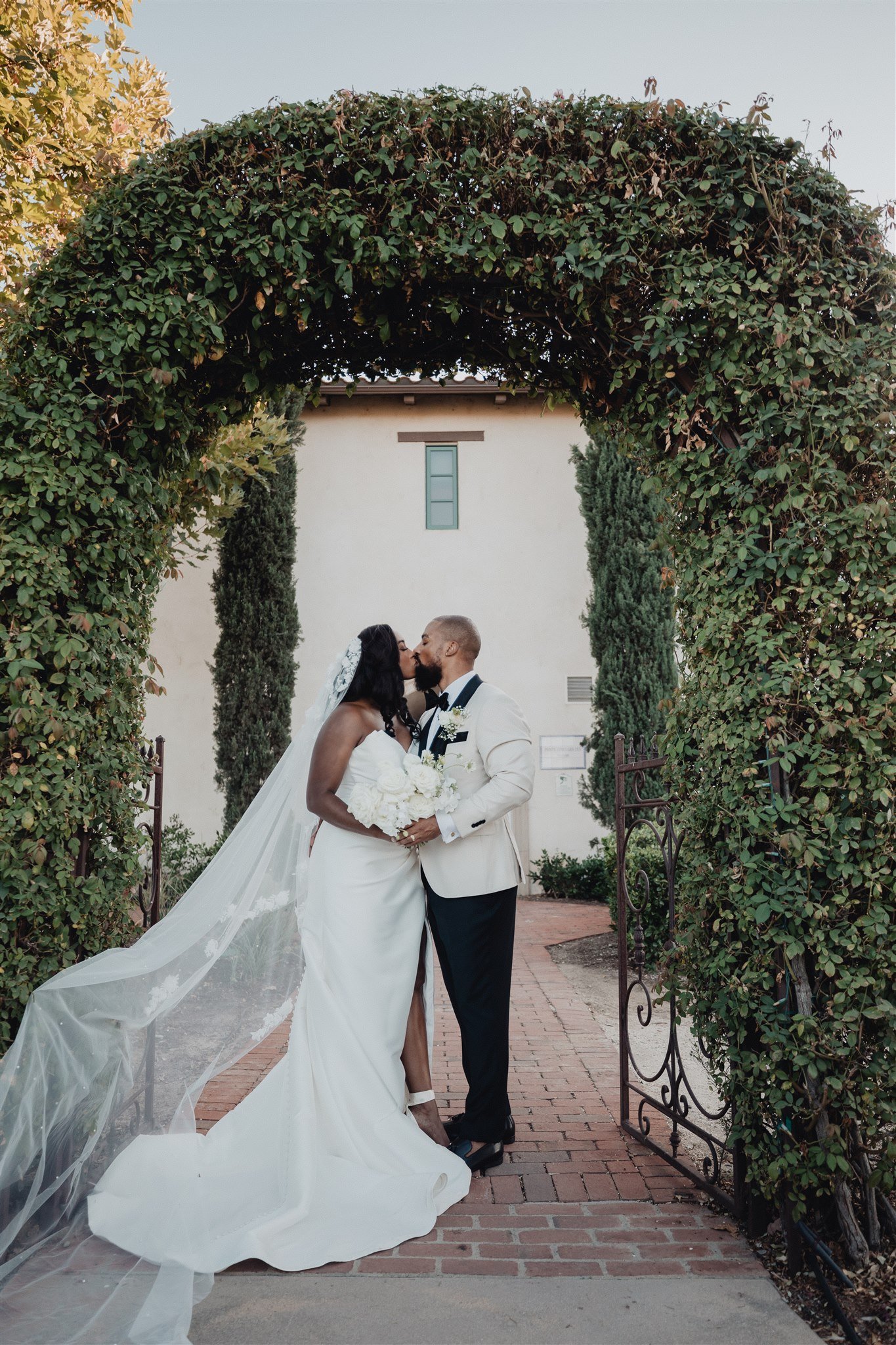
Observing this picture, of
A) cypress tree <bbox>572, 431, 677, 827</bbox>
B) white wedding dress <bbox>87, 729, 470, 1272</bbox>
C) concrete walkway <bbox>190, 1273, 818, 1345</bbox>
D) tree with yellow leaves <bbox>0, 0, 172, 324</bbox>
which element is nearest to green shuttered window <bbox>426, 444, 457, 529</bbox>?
cypress tree <bbox>572, 431, 677, 827</bbox>

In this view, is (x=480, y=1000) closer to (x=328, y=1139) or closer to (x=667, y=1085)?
(x=328, y=1139)

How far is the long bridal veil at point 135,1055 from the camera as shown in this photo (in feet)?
9.55

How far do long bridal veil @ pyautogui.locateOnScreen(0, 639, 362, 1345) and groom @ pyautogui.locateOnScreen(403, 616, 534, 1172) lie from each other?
2.10 feet

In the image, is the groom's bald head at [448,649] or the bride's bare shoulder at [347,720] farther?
the groom's bald head at [448,649]

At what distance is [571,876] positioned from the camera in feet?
43.1

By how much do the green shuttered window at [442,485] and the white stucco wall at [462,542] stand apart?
0.40 ft

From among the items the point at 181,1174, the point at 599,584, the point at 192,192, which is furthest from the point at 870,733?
the point at 599,584

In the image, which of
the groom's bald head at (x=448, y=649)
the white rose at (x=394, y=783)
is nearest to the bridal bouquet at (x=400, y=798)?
the white rose at (x=394, y=783)

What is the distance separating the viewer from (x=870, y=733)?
10.3ft

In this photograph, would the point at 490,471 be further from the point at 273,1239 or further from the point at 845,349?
the point at 273,1239

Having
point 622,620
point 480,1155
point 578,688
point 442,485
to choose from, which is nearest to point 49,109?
point 480,1155

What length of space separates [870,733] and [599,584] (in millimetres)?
10050

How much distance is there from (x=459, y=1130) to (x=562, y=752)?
970cm

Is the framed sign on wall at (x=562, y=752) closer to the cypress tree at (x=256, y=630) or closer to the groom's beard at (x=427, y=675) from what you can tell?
the cypress tree at (x=256, y=630)
